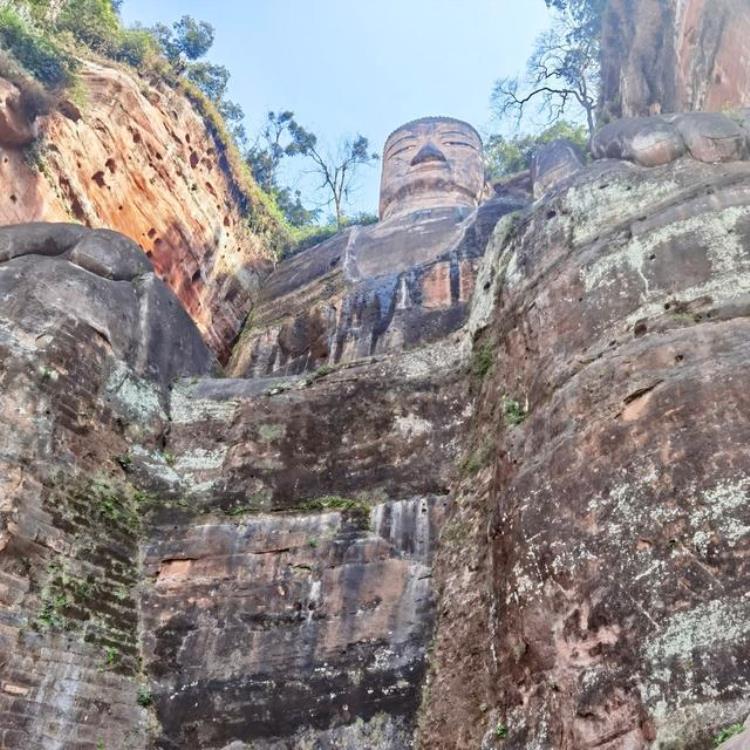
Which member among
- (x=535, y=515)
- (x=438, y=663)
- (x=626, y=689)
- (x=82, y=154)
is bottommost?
(x=626, y=689)

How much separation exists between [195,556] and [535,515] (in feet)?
13.0

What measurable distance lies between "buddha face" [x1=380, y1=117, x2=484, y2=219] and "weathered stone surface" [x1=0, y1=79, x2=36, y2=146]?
10.8 m

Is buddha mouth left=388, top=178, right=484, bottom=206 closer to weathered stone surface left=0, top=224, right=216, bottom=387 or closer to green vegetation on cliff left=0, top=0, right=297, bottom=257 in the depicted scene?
green vegetation on cliff left=0, top=0, right=297, bottom=257

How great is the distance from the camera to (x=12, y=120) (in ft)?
46.2

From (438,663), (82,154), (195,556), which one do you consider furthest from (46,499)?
(82,154)

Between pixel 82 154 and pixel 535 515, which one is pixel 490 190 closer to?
pixel 82 154

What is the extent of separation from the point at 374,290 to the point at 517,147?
1406cm

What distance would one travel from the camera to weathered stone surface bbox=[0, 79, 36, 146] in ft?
45.6

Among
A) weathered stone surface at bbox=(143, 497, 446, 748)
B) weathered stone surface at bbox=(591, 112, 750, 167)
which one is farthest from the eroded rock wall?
weathered stone surface at bbox=(591, 112, 750, 167)

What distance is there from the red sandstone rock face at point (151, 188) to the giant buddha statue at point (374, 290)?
44.6 inches

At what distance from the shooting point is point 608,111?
17.5 meters

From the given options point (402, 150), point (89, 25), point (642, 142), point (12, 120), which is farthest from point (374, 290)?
point (402, 150)

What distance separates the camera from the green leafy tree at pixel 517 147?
86.2 ft

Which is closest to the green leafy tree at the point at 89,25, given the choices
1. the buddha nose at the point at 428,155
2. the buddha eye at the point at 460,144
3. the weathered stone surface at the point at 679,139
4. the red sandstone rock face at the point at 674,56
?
the buddha nose at the point at 428,155
